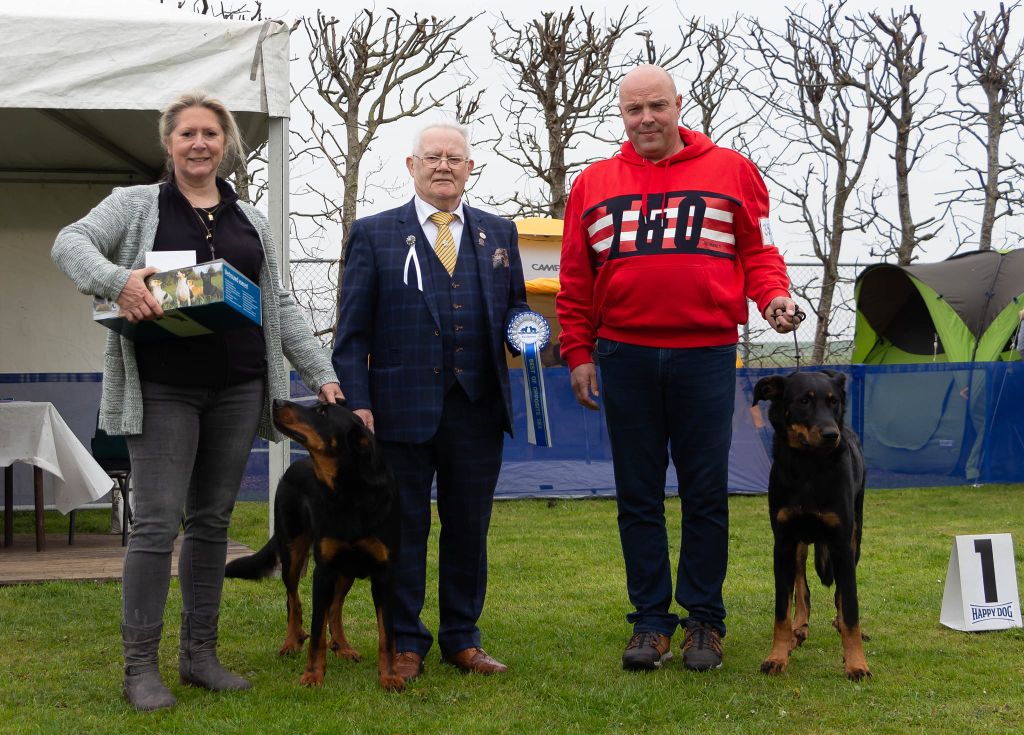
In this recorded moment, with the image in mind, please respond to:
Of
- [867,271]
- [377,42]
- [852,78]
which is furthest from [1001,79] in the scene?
[377,42]

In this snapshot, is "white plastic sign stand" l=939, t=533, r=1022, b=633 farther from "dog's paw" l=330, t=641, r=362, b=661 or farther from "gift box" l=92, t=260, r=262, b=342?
"gift box" l=92, t=260, r=262, b=342

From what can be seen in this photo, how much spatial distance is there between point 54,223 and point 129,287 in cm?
570

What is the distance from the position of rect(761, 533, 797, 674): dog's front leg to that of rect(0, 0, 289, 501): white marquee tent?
269 cm

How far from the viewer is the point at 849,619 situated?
3186 mm

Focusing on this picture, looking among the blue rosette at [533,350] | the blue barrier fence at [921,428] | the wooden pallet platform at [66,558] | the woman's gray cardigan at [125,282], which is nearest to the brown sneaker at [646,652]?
the blue rosette at [533,350]

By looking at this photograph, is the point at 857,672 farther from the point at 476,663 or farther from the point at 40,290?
the point at 40,290

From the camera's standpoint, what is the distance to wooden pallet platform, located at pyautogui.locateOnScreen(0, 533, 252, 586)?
16.5ft

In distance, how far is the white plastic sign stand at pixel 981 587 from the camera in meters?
3.79

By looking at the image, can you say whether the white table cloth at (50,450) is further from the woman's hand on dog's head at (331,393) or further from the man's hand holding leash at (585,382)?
the man's hand holding leash at (585,382)

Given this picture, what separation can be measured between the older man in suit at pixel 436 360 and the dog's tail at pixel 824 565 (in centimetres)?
112

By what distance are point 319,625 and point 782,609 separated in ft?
4.60

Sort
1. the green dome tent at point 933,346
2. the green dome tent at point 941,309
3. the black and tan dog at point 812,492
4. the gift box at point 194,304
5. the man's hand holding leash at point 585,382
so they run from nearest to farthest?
1. the gift box at point 194,304
2. the black and tan dog at point 812,492
3. the man's hand holding leash at point 585,382
4. the green dome tent at point 933,346
5. the green dome tent at point 941,309

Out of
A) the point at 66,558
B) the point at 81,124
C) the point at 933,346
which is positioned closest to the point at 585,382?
the point at 66,558

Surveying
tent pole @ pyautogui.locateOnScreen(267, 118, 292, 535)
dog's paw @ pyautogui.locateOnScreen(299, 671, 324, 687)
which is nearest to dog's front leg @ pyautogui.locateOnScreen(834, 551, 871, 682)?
dog's paw @ pyautogui.locateOnScreen(299, 671, 324, 687)
